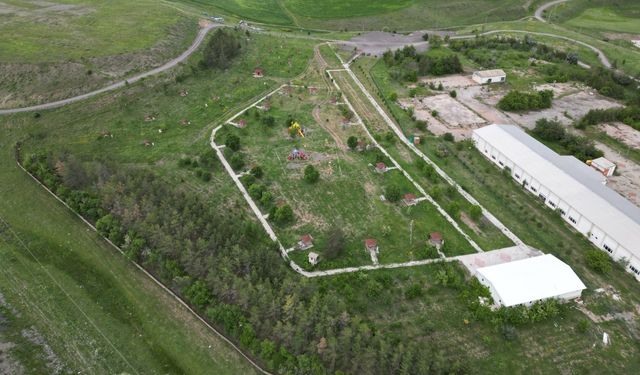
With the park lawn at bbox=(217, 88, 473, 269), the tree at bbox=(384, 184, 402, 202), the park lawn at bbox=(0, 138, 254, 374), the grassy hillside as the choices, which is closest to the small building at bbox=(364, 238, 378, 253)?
the park lawn at bbox=(217, 88, 473, 269)

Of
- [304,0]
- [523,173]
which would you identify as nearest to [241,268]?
[523,173]

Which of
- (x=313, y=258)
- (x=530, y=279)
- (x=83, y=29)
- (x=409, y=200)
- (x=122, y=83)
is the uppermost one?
(x=83, y=29)

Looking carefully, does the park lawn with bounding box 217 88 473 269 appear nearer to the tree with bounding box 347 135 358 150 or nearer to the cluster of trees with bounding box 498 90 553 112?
the tree with bounding box 347 135 358 150

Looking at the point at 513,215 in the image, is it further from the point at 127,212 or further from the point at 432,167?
the point at 127,212

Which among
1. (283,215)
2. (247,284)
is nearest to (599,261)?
(283,215)

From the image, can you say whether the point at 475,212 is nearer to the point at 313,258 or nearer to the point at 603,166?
the point at 313,258

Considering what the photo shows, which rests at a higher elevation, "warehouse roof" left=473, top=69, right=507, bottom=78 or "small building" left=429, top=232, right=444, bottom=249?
"warehouse roof" left=473, top=69, right=507, bottom=78
